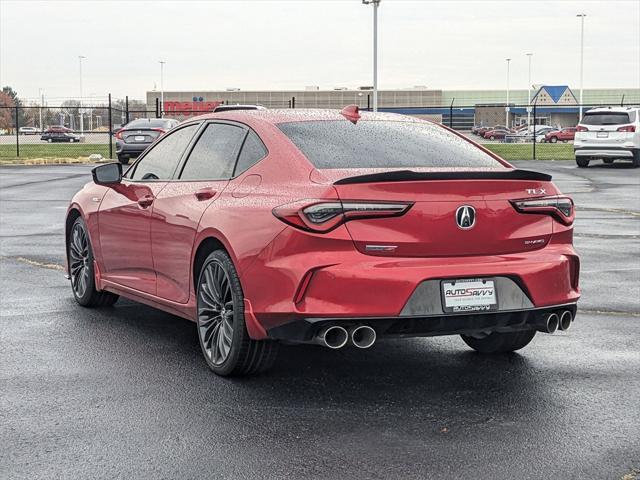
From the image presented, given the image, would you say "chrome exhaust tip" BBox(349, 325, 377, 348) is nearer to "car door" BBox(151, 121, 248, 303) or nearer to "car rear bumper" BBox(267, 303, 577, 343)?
"car rear bumper" BBox(267, 303, 577, 343)

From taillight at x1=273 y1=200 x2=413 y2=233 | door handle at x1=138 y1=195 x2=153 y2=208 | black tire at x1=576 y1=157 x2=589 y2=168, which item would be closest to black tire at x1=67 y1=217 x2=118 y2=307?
door handle at x1=138 y1=195 x2=153 y2=208

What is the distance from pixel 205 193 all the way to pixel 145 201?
3.09 feet

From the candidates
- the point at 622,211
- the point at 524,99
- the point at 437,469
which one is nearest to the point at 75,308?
the point at 437,469

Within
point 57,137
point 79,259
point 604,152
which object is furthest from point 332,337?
point 57,137

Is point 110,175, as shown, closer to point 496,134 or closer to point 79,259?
point 79,259

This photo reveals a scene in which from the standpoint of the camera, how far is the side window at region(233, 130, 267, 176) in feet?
20.3

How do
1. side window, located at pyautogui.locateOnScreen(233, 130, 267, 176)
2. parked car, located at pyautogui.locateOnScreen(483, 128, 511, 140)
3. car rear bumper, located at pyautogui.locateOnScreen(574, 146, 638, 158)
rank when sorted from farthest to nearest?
parked car, located at pyautogui.locateOnScreen(483, 128, 511, 140)
car rear bumper, located at pyautogui.locateOnScreen(574, 146, 638, 158)
side window, located at pyautogui.locateOnScreen(233, 130, 267, 176)

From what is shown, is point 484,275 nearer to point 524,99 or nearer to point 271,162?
point 271,162

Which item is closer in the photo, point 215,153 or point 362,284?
point 362,284

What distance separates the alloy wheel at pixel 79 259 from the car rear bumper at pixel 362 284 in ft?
10.3

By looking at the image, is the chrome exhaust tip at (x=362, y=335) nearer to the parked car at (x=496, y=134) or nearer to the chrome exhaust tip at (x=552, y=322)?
the chrome exhaust tip at (x=552, y=322)

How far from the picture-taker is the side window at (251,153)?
20.3 feet

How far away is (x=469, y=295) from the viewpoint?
5504 millimetres

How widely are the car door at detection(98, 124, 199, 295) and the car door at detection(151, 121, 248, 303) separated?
147 millimetres
